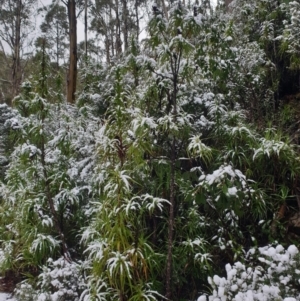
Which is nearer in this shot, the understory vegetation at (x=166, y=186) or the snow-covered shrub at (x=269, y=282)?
the snow-covered shrub at (x=269, y=282)

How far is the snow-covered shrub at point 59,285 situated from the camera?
316 centimetres

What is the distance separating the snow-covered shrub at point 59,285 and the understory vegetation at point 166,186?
0.04 feet

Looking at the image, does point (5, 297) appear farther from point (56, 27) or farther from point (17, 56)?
point (56, 27)

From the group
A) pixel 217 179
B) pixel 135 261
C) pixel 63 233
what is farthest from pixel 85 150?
pixel 217 179

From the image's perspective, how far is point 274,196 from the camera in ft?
11.3

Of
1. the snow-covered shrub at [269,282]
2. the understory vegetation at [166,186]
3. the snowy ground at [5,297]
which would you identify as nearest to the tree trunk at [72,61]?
the understory vegetation at [166,186]

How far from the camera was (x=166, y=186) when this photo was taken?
314 centimetres

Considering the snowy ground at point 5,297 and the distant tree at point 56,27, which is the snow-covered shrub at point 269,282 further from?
the distant tree at point 56,27

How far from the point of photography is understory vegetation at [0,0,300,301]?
2.70 m

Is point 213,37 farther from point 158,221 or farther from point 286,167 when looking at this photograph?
point 158,221

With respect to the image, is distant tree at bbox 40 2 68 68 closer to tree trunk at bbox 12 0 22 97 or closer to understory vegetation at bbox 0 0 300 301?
tree trunk at bbox 12 0 22 97

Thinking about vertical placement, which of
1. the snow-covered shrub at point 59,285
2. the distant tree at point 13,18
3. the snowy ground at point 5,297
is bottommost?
the snowy ground at point 5,297

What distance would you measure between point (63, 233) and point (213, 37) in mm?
3078

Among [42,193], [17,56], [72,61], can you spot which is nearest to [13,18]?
[17,56]
